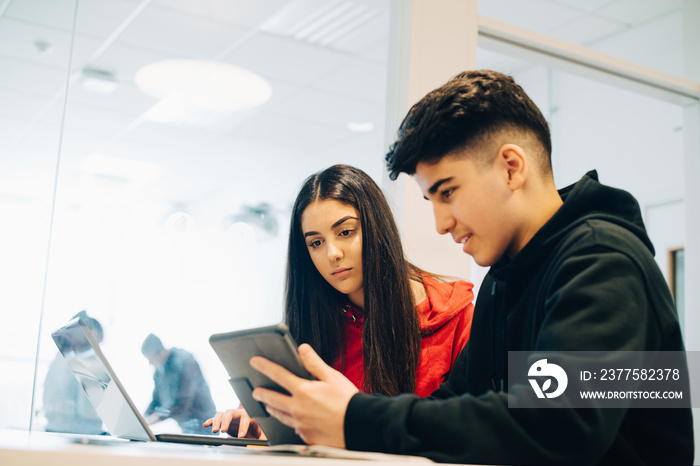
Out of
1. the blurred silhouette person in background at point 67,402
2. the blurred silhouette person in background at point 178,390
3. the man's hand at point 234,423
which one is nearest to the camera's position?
the man's hand at point 234,423

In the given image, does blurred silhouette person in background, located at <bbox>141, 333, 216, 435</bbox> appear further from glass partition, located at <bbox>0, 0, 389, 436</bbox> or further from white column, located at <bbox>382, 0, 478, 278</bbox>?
white column, located at <bbox>382, 0, 478, 278</bbox>

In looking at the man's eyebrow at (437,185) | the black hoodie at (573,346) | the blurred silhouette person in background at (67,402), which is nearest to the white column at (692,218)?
the black hoodie at (573,346)

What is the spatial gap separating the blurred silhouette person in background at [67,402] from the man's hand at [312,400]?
1292mm

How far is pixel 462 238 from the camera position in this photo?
108 centimetres

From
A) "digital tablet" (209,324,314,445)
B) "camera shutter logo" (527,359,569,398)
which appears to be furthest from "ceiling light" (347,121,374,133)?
"camera shutter logo" (527,359,569,398)

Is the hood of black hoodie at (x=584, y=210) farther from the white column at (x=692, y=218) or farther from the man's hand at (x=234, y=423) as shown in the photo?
the white column at (x=692, y=218)

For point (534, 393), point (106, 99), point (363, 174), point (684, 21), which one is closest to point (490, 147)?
point (534, 393)

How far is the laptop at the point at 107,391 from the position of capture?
1.05 meters

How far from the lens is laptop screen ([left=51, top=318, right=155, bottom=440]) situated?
1045 millimetres

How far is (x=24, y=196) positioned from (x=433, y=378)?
138 centimetres

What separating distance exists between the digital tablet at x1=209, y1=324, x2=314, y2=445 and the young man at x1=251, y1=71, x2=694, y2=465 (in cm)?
2

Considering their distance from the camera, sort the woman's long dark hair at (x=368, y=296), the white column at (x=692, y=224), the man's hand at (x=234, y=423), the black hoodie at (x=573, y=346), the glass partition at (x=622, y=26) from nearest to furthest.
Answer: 1. the black hoodie at (x=573, y=346)
2. the man's hand at (x=234, y=423)
3. the woman's long dark hair at (x=368, y=296)
4. the white column at (x=692, y=224)
5. the glass partition at (x=622, y=26)

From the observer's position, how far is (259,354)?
91cm

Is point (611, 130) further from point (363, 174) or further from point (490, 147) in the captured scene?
point (490, 147)
